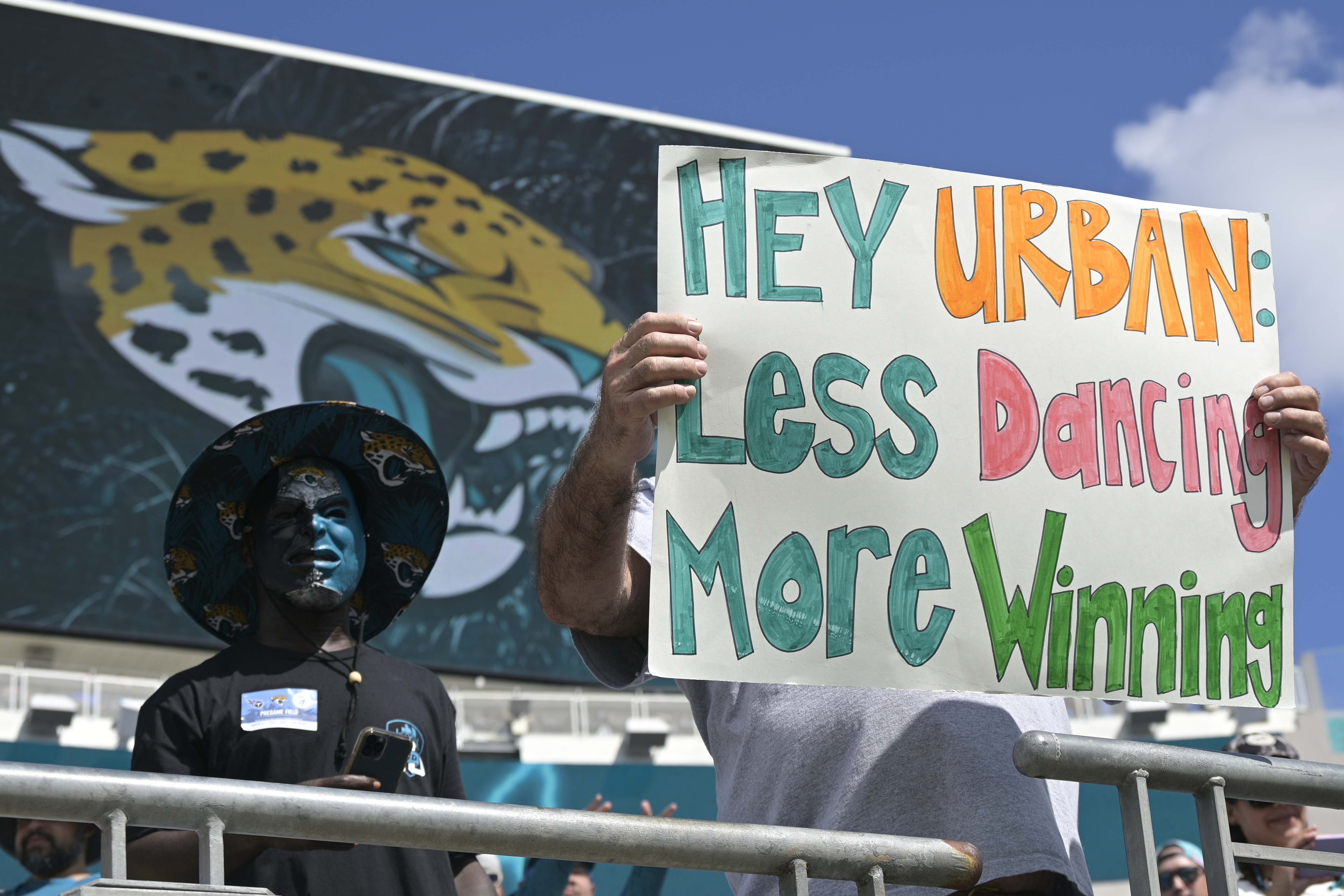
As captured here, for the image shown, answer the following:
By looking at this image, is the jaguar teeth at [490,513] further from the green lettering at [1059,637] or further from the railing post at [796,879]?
the railing post at [796,879]

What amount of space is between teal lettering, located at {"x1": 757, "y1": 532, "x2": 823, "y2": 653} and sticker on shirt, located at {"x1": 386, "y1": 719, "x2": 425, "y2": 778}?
0.60 meters

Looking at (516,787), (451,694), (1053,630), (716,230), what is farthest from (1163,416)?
(451,694)

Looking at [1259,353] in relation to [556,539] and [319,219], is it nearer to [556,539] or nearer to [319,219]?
[556,539]

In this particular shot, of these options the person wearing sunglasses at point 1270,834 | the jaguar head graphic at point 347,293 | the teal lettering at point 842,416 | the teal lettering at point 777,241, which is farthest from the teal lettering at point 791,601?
the jaguar head graphic at point 347,293

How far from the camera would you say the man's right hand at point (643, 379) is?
1.87 metres

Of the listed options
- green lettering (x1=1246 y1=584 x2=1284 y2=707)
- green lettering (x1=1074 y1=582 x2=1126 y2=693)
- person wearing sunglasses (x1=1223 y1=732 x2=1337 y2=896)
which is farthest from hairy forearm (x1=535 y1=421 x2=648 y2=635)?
person wearing sunglasses (x1=1223 y1=732 x2=1337 y2=896)

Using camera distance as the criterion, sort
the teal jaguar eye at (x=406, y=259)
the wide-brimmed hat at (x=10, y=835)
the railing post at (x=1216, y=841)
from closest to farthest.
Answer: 1. the railing post at (x=1216, y=841)
2. the wide-brimmed hat at (x=10, y=835)
3. the teal jaguar eye at (x=406, y=259)

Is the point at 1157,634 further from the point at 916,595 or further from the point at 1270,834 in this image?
the point at 1270,834

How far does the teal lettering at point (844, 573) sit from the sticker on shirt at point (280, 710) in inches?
31.2

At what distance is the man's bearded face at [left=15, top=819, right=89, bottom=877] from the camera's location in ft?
11.3

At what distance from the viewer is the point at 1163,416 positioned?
2.12 meters

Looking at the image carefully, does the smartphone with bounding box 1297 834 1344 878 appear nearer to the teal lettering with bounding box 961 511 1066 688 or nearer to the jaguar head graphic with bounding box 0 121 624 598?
the teal lettering with bounding box 961 511 1066 688

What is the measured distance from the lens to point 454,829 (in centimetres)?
139

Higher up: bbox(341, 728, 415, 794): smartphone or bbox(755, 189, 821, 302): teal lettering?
bbox(755, 189, 821, 302): teal lettering
